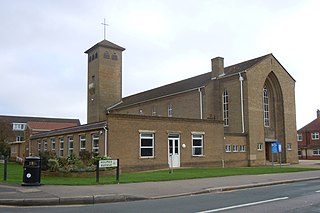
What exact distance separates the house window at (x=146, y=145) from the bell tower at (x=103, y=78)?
2865cm

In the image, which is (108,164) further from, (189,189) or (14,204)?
(14,204)

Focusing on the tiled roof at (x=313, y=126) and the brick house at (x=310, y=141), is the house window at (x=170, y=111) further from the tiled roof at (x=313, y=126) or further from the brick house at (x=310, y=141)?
the tiled roof at (x=313, y=126)

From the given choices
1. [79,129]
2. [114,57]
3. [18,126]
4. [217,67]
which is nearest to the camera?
[79,129]

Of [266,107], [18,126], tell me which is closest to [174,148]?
[266,107]

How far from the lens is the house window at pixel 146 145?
28.2 m

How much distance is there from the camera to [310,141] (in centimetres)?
6700

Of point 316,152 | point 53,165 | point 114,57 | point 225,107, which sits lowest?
point 53,165

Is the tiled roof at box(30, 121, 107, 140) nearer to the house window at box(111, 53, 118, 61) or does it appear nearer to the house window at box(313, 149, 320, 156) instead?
the house window at box(111, 53, 118, 61)

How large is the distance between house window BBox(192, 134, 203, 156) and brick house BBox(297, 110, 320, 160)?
40154mm

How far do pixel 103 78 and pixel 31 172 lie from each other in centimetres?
4237

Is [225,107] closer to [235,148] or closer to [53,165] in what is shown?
[235,148]

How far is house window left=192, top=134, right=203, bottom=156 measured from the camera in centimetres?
3178

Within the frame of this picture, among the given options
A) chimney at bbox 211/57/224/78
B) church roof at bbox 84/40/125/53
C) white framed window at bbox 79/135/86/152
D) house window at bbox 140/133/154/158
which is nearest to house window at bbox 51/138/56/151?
white framed window at bbox 79/135/86/152

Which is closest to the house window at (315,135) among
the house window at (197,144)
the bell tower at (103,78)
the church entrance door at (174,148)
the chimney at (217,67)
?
the chimney at (217,67)
